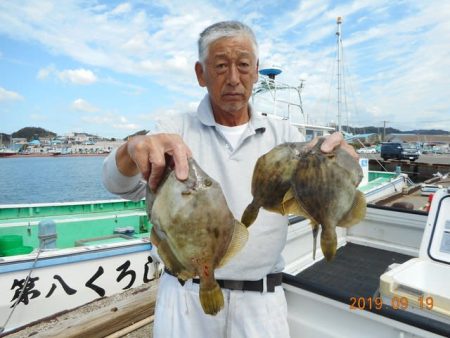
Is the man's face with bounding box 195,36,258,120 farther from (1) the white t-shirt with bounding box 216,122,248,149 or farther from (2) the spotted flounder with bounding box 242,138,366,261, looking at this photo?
(2) the spotted flounder with bounding box 242,138,366,261

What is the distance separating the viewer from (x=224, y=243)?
158cm

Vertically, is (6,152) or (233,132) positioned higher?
(6,152)

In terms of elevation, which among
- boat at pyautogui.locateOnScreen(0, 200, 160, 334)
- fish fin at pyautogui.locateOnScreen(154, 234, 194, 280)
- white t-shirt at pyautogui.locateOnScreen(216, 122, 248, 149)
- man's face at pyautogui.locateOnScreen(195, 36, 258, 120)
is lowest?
boat at pyautogui.locateOnScreen(0, 200, 160, 334)

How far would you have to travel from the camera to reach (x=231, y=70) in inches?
84.9

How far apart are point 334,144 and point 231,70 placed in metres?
0.85

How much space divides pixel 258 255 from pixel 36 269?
542cm

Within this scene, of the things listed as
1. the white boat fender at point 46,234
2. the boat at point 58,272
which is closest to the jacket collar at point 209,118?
the boat at point 58,272

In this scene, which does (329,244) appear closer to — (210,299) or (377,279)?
(210,299)

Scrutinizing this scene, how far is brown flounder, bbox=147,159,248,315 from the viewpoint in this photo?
Answer: 1.49 m

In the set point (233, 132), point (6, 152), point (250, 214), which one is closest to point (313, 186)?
point (250, 214)

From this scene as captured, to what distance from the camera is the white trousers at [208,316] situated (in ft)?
7.64

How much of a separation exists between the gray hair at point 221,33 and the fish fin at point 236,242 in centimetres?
121
